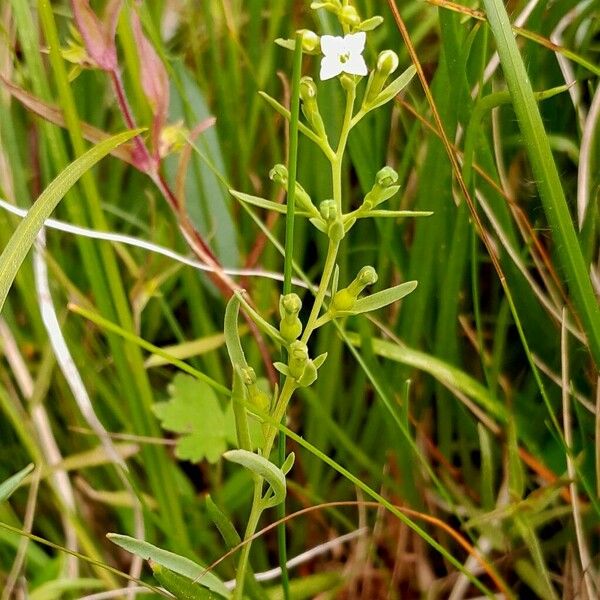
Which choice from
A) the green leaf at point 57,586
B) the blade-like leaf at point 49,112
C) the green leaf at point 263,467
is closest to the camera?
the green leaf at point 263,467

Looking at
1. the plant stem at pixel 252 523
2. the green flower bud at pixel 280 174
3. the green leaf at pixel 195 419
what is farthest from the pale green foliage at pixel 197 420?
the green flower bud at pixel 280 174

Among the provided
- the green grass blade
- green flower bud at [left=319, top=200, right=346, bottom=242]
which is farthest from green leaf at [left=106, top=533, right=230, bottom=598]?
the green grass blade

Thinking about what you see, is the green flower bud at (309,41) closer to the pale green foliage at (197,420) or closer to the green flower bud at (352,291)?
the green flower bud at (352,291)

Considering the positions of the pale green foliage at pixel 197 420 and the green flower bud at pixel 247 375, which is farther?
the pale green foliage at pixel 197 420

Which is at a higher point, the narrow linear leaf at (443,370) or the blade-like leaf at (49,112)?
the blade-like leaf at (49,112)

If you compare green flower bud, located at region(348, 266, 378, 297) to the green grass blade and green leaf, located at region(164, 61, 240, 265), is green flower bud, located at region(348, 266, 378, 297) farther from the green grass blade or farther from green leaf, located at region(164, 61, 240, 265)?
green leaf, located at region(164, 61, 240, 265)

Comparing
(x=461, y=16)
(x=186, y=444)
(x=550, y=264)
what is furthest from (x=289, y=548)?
(x=461, y=16)
